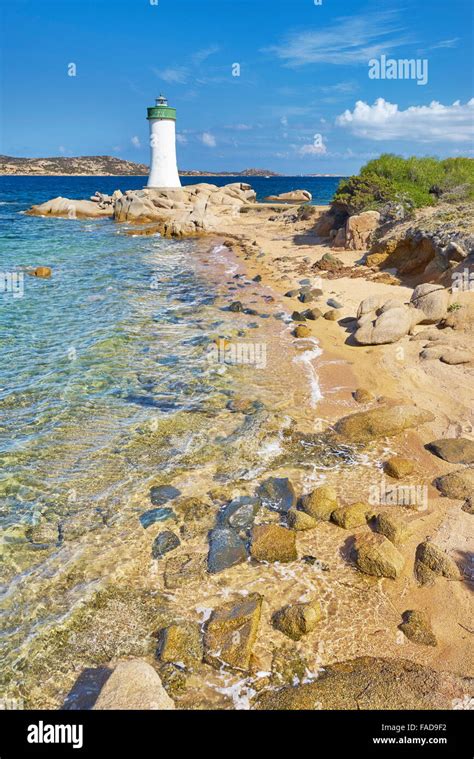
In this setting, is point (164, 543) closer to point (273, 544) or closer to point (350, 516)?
point (273, 544)

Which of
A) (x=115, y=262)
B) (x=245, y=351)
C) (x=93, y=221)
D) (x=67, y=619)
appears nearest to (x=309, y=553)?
(x=67, y=619)

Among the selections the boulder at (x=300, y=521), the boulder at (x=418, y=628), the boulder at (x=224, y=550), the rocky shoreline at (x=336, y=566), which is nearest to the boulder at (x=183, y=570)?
the rocky shoreline at (x=336, y=566)

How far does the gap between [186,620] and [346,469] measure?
3504mm

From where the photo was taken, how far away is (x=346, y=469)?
7473 millimetres

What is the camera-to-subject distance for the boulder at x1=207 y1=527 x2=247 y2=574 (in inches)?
225

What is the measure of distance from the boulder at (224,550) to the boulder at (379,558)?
4.47ft

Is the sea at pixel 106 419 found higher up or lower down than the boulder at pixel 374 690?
higher up

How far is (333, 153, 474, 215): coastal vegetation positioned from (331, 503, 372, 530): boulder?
61.5 feet

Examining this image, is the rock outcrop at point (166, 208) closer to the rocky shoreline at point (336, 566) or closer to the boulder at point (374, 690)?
Answer: the rocky shoreline at point (336, 566)

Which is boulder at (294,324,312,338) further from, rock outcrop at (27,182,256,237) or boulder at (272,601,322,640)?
rock outcrop at (27,182,256,237)

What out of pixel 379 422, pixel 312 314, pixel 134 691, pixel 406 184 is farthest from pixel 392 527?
pixel 406 184

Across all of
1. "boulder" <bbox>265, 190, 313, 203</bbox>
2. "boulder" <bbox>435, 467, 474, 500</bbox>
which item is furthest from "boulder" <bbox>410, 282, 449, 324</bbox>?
"boulder" <bbox>265, 190, 313, 203</bbox>

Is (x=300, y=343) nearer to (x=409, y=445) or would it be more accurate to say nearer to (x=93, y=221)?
(x=409, y=445)

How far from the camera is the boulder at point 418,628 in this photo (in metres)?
4.66
